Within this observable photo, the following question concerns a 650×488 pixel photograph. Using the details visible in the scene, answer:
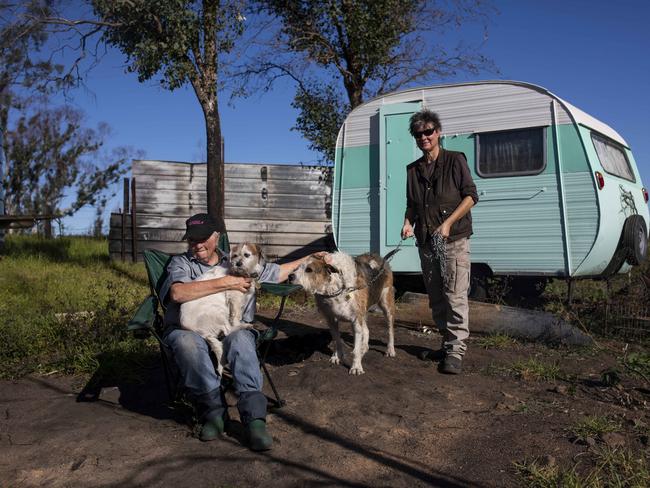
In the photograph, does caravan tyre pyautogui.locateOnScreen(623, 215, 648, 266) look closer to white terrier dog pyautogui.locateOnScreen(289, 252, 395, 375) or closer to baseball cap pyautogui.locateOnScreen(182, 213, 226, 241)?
white terrier dog pyautogui.locateOnScreen(289, 252, 395, 375)

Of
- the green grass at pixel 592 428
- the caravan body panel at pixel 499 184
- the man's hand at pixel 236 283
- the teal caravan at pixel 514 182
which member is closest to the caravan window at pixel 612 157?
the teal caravan at pixel 514 182

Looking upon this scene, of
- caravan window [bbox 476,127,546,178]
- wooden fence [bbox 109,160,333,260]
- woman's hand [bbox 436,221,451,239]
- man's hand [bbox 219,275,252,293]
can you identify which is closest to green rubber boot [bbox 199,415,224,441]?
man's hand [bbox 219,275,252,293]

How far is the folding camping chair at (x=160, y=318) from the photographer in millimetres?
3559

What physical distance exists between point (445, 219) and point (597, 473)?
2.23 m

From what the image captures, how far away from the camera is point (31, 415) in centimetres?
391

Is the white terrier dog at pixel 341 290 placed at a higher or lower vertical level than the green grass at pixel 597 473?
higher

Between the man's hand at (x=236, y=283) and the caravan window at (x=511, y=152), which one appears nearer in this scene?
the man's hand at (x=236, y=283)

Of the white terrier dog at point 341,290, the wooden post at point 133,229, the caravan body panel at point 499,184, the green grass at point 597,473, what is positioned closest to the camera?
the green grass at point 597,473

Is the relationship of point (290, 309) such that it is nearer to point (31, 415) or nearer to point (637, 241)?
point (31, 415)

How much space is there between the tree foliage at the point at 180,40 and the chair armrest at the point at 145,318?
224 inches

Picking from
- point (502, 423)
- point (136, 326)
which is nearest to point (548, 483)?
point (502, 423)

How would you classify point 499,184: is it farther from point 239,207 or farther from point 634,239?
point 239,207

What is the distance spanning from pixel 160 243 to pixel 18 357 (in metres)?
6.75

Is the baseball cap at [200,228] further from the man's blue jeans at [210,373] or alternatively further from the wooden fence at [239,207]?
the wooden fence at [239,207]
